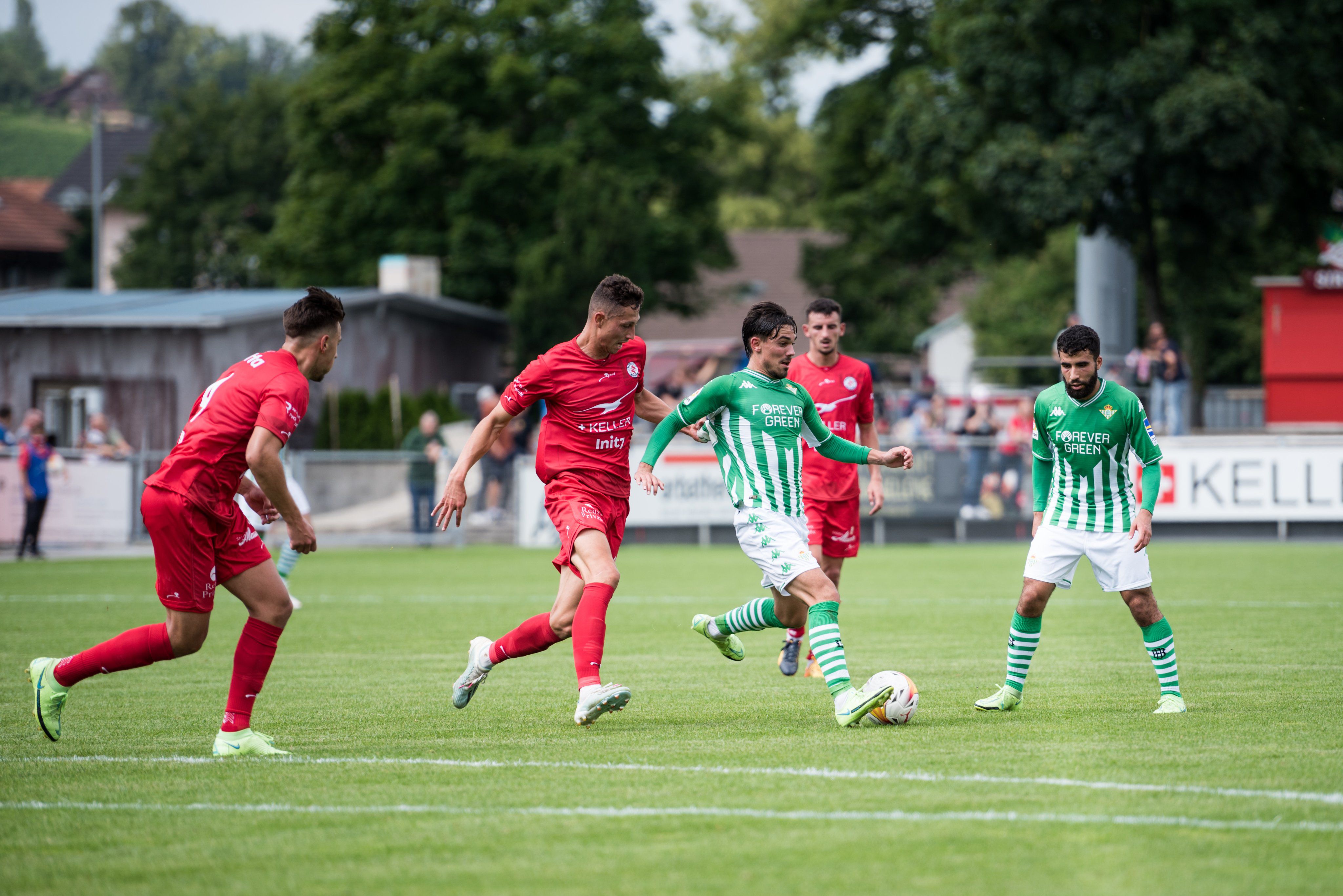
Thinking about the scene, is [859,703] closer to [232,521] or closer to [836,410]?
[232,521]

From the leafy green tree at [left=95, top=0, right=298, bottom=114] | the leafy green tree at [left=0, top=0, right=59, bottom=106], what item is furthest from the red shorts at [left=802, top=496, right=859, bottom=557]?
the leafy green tree at [left=0, top=0, right=59, bottom=106]

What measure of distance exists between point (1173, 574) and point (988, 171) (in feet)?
46.0

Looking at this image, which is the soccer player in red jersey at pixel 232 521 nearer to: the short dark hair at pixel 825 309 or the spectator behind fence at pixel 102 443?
the short dark hair at pixel 825 309

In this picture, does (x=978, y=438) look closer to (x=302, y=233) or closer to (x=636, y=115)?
(x=636, y=115)

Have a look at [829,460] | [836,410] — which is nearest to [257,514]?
[829,460]

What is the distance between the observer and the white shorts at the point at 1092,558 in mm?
7742

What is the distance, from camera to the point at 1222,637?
1125 centimetres

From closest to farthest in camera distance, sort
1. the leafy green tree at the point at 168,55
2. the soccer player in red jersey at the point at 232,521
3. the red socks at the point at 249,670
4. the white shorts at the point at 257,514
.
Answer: the soccer player in red jersey at the point at 232,521
the red socks at the point at 249,670
the white shorts at the point at 257,514
the leafy green tree at the point at 168,55

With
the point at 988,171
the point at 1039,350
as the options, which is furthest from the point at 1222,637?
the point at 1039,350

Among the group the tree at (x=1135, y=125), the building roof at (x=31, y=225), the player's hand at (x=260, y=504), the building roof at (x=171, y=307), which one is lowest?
the player's hand at (x=260, y=504)

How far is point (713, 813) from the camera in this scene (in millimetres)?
5281

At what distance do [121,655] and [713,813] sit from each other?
3.19m

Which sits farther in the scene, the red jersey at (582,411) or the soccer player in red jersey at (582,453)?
the red jersey at (582,411)

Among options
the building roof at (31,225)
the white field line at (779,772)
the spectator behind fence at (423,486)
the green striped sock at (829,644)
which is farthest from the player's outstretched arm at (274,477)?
the building roof at (31,225)
